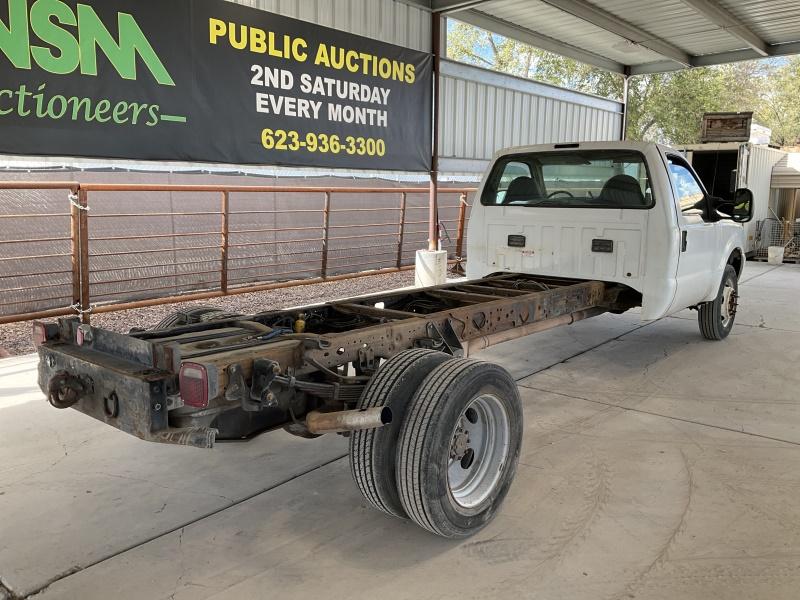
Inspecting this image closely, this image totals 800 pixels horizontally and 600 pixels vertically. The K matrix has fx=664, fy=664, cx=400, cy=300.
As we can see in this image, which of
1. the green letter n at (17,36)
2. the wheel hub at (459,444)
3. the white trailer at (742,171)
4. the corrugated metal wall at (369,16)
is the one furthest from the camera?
the white trailer at (742,171)

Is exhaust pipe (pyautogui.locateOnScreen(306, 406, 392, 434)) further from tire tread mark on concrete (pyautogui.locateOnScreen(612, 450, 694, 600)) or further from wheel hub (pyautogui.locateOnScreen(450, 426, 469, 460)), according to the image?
tire tread mark on concrete (pyautogui.locateOnScreen(612, 450, 694, 600))

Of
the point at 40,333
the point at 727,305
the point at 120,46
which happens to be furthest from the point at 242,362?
the point at 727,305

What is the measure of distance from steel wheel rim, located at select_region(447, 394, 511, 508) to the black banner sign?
218 inches

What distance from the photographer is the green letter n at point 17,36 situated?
624 centimetres

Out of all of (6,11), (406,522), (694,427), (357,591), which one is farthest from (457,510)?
(6,11)

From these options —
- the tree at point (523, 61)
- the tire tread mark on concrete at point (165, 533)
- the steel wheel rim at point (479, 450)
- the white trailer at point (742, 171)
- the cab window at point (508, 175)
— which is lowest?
the tire tread mark on concrete at point (165, 533)

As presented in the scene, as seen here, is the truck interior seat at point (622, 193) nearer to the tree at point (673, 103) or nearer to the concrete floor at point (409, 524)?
the concrete floor at point (409, 524)

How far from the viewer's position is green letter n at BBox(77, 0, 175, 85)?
6777 millimetres

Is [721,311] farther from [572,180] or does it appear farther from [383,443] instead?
[383,443]

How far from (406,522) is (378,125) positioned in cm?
766

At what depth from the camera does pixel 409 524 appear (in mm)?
3398

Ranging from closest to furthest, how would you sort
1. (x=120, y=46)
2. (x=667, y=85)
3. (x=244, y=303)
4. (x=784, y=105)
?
(x=120, y=46) < (x=244, y=303) < (x=667, y=85) < (x=784, y=105)

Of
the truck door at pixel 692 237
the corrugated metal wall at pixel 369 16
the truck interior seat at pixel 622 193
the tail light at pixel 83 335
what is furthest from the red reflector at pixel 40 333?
the corrugated metal wall at pixel 369 16

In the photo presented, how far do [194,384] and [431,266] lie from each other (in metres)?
7.84
